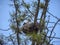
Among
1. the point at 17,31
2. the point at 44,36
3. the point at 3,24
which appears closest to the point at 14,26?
the point at 17,31

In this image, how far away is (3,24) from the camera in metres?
1.14

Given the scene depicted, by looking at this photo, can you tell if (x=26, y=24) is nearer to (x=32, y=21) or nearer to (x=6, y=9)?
(x=32, y=21)

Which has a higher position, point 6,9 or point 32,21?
point 32,21

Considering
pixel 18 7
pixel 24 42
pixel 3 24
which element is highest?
pixel 18 7

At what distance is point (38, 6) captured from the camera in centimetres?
64

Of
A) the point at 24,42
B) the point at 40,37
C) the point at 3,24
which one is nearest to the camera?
the point at 40,37

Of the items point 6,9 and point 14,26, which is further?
point 6,9

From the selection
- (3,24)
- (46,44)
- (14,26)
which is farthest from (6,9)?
(46,44)

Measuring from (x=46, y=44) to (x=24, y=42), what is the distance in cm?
10

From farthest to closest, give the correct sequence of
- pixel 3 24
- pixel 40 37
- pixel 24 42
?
pixel 3 24, pixel 24 42, pixel 40 37

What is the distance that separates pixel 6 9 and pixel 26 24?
→ 0.56 meters

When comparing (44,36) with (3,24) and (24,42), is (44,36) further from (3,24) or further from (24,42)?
(3,24)

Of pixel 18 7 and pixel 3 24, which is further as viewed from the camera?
pixel 3 24

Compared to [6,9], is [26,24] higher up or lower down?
higher up
